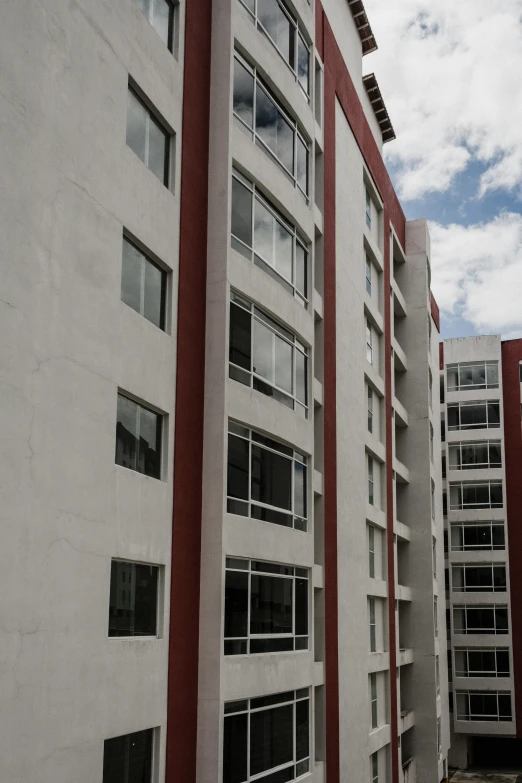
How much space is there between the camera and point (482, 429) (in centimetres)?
6203

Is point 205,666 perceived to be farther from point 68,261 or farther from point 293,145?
point 293,145

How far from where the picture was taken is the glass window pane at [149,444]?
51.7 feet

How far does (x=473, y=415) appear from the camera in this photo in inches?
2466

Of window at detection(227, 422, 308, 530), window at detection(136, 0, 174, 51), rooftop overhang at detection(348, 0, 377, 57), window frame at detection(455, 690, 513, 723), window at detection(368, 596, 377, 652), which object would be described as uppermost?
rooftop overhang at detection(348, 0, 377, 57)

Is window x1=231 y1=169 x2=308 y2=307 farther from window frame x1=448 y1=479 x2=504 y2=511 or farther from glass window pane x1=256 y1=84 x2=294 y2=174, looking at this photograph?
A: window frame x1=448 y1=479 x2=504 y2=511

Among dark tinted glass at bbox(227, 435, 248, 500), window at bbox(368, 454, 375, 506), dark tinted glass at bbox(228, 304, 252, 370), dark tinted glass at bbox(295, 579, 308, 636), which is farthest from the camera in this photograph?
window at bbox(368, 454, 375, 506)

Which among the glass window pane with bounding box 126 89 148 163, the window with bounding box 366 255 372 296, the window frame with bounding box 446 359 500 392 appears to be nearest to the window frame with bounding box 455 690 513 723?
the window frame with bounding box 446 359 500 392

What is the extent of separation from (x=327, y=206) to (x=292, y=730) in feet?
53.0

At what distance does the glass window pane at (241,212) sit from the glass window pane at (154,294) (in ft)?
10.0

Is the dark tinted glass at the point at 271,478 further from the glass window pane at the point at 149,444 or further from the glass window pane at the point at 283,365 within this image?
the glass window pane at the point at 149,444

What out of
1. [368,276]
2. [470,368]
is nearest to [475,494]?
[470,368]

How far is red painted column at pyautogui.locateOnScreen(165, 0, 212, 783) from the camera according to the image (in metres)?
16.2

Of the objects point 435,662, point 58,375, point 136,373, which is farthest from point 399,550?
point 58,375

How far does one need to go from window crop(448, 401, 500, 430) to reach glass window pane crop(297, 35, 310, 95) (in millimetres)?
41754
